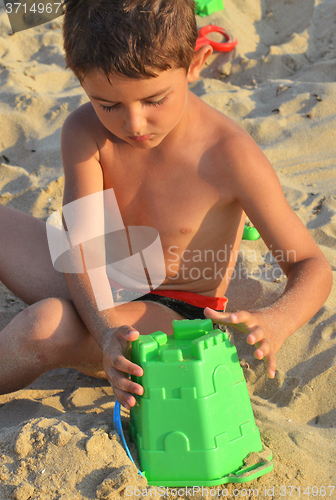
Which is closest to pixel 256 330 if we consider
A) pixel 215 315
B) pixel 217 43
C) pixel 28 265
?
pixel 215 315

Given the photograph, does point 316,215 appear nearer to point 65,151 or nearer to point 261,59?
point 65,151

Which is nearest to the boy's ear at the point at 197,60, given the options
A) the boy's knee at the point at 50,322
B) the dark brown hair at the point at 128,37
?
the dark brown hair at the point at 128,37

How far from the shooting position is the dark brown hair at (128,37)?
1245 mm

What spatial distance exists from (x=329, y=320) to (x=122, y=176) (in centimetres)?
102

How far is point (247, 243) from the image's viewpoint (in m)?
2.48

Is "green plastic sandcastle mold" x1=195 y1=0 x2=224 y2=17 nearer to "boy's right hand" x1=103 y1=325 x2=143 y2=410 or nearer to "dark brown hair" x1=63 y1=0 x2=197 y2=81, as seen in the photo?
"dark brown hair" x1=63 y1=0 x2=197 y2=81

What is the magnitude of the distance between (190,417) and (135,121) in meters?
0.78

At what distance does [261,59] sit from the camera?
4.02 metres

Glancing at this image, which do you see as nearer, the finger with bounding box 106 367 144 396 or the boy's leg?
the finger with bounding box 106 367 144 396

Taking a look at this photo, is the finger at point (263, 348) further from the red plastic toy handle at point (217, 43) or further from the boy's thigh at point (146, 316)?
the red plastic toy handle at point (217, 43)

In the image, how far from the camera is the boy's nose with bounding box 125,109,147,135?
1275 mm

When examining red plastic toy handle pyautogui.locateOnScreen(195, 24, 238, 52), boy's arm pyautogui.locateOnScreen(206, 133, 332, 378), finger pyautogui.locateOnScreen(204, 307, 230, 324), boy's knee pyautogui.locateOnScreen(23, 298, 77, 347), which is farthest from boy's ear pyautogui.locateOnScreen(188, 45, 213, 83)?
red plastic toy handle pyautogui.locateOnScreen(195, 24, 238, 52)

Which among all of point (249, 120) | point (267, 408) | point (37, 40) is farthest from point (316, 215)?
point (37, 40)

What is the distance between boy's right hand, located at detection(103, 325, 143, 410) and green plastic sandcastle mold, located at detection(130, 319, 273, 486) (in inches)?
0.9
